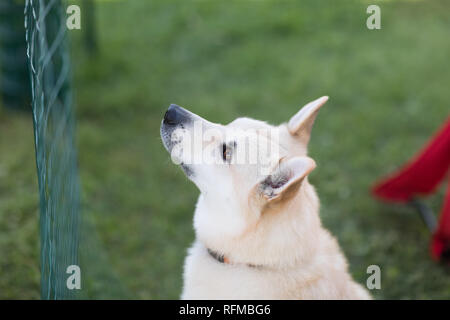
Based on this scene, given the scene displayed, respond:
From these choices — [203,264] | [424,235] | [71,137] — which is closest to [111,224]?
[71,137]

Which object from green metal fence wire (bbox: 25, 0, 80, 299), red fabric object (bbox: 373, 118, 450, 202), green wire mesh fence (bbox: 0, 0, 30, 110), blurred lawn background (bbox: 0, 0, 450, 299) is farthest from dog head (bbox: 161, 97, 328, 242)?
green wire mesh fence (bbox: 0, 0, 30, 110)

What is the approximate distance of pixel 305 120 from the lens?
2.79 meters

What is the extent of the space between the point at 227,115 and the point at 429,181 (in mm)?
2277

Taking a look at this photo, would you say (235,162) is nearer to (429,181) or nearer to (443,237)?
(443,237)

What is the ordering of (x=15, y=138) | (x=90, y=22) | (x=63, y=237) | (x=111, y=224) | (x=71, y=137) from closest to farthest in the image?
(x=63, y=237)
(x=71, y=137)
(x=111, y=224)
(x=15, y=138)
(x=90, y=22)

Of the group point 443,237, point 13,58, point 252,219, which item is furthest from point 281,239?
point 13,58

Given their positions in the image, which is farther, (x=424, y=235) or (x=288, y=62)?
(x=288, y=62)

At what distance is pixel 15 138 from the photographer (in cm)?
527

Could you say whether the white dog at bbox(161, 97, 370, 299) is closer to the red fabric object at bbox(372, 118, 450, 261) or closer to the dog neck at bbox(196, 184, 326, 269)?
the dog neck at bbox(196, 184, 326, 269)

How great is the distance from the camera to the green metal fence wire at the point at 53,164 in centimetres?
Result: 245
